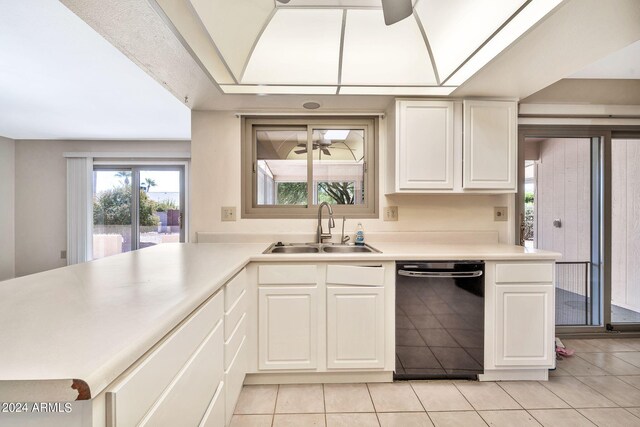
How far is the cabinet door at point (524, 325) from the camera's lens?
192 cm

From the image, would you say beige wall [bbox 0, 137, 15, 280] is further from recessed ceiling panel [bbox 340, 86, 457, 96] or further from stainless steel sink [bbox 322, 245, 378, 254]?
recessed ceiling panel [bbox 340, 86, 457, 96]

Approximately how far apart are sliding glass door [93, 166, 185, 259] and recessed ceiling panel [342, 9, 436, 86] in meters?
4.18

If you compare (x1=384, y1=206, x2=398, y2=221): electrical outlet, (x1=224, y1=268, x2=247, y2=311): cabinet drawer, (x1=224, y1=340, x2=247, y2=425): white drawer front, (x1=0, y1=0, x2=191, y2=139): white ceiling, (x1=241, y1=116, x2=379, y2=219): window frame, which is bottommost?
(x1=224, y1=340, x2=247, y2=425): white drawer front

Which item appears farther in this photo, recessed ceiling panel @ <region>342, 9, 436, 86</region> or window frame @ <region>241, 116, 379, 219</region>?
window frame @ <region>241, 116, 379, 219</region>

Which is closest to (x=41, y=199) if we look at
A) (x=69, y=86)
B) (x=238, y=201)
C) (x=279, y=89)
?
(x=69, y=86)

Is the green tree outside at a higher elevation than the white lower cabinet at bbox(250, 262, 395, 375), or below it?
higher

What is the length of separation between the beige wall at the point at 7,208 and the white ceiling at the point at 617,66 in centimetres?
777

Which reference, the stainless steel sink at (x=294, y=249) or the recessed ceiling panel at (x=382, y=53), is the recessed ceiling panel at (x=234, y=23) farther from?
the stainless steel sink at (x=294, y=249)

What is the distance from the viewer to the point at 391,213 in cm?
252

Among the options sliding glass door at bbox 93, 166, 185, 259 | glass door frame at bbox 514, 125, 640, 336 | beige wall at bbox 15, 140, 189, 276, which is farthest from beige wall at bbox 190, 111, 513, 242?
beige wall at bbox 15, 140, 189, 276

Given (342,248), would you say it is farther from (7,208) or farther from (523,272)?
(7,208)

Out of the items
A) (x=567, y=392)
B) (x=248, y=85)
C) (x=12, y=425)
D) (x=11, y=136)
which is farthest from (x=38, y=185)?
(x=567, y=392)

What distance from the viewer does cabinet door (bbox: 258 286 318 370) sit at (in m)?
1.86

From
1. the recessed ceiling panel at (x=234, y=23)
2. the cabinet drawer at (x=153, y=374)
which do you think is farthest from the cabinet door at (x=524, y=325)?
the recessed ceiling panel at (x=234, y=23)
